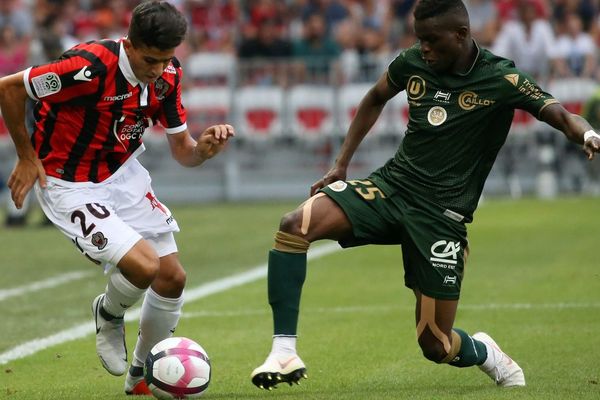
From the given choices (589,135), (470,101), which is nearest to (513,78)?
(470,101)

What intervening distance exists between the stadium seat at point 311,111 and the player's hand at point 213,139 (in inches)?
541

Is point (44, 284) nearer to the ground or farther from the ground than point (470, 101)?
nearer to the ground

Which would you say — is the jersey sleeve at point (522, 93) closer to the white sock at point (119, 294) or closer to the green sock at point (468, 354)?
the green sock at point (468, 354)

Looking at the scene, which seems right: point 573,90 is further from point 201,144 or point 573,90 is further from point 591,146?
point 591,146

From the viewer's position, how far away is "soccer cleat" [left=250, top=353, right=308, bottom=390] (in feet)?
19.4

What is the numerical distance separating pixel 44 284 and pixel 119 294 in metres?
5.32

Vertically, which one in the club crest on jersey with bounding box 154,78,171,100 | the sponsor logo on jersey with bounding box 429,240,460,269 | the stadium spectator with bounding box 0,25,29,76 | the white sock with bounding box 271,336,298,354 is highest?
the club crest on jersey with bounding box 154,78,171,100

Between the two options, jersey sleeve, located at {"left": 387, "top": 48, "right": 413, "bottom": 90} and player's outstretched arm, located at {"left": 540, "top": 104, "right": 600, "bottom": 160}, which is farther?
jersey sleeve, located at {"left": 387, "top": 48, "right": 413, "bottom": 90}

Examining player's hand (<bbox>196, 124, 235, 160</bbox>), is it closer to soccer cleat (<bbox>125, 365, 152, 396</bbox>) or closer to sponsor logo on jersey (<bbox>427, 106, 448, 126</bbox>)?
sponsor logo on jersey (<bbox>427, 106, 448, 126</bbox>)

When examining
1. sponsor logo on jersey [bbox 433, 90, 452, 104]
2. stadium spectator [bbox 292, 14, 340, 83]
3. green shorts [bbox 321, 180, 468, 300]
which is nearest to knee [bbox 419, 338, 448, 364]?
green shorts [bbox 321, 180, 468, 300]

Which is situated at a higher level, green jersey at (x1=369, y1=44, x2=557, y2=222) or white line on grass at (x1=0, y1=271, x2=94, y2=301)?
green jersey at (x1=369, y1=44, x2=557, y2=222)

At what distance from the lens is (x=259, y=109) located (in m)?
20.8

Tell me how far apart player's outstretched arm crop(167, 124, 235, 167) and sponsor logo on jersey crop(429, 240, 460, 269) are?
1197mm

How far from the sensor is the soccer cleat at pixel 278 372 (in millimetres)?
5926
